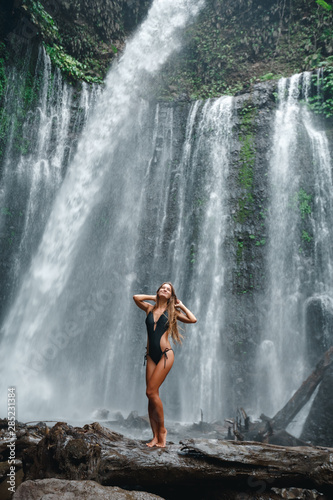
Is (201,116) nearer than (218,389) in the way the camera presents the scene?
No

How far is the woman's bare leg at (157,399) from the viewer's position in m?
2.78

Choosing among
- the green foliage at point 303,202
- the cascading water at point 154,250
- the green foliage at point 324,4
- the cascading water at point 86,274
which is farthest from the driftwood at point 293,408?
the green foliage at point 324,4

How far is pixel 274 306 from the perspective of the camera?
1193 centimetres

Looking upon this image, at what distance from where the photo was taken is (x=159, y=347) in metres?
3.01

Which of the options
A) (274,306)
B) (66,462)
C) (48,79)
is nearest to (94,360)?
(274,306)

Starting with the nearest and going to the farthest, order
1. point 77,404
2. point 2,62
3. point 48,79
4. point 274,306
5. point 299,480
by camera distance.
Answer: point 299,480
point 77,404
point 274,306
point 2,62
point 48,79

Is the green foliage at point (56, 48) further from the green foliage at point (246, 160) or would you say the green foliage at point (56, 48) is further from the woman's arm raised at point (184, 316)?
the woman's arm raised at point (184, 316)

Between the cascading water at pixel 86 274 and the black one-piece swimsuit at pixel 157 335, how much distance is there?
842 cm

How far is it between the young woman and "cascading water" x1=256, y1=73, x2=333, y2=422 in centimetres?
889

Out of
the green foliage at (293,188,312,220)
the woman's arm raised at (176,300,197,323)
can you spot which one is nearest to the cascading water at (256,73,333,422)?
the green foliage at (293,188,312,220)

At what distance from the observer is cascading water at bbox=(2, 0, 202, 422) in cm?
1174

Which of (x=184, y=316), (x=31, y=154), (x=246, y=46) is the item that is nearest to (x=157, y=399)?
(x=184, y=316)

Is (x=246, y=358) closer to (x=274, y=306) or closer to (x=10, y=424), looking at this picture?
(x=274, y=306)

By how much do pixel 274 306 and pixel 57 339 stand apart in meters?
8.31
